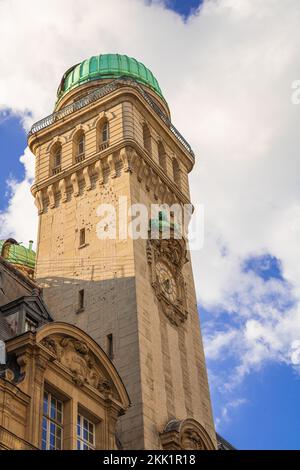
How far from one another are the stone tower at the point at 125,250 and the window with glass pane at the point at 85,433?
197 inches

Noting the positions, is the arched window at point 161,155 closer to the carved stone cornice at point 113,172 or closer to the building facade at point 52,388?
A: the carved stone cornice at point 113,172

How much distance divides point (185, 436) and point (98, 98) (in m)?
26.5

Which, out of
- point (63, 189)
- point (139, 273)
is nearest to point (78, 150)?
point (63, 189)

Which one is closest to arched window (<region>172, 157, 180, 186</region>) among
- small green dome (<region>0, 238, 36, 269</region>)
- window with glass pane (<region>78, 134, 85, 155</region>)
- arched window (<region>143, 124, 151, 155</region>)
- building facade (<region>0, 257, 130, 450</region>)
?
arched window (<region>143, 124, 151, 155</region>)

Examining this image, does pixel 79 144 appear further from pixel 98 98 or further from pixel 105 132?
pixel 98 98

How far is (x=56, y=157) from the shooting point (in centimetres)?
5588

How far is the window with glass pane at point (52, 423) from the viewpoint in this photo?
2950cm

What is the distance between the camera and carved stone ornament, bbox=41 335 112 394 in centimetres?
3216

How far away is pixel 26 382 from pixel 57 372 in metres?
2.19

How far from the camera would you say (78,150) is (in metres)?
54.8

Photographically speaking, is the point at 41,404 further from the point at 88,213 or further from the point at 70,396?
the point at 88,213

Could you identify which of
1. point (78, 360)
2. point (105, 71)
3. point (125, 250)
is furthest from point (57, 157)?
point (78, 360)

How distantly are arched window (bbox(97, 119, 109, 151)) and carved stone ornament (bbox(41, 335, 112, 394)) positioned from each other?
22.0 metres

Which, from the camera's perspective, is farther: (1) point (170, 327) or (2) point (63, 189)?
(2) point (63, 189)
